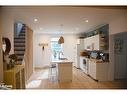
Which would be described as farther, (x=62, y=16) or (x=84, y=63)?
(x=84, y=63)

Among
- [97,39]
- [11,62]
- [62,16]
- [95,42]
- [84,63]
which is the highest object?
[62,16]

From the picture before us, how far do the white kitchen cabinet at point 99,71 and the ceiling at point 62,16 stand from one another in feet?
4.86

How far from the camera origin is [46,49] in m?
4.48

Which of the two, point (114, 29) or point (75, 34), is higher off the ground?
point (114, 29)

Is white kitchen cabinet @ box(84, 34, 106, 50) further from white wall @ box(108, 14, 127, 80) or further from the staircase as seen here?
the staircase

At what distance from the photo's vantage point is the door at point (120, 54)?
19.8 feet

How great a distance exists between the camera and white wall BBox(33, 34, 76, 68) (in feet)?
14.5

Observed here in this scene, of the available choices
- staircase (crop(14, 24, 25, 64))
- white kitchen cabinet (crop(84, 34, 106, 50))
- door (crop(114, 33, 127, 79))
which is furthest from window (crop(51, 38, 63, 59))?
door (crop(114, 33, 127, 79))

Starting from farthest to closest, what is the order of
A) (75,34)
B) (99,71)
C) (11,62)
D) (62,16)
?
(99,71)
(75,34)
(62,16)
(11,62)

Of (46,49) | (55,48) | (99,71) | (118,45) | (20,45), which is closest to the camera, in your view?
(55,48)

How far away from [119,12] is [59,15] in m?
1.27

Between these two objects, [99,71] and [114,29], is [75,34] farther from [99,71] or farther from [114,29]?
[99,71]

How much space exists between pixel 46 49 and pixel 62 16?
3.32 feet

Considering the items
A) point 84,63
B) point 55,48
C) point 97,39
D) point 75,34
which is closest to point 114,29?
point 75,34
